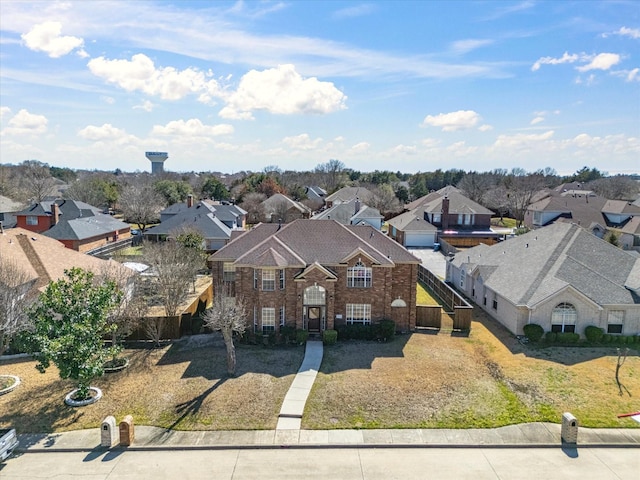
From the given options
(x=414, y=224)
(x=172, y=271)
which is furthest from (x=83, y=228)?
(x=414, y=224)

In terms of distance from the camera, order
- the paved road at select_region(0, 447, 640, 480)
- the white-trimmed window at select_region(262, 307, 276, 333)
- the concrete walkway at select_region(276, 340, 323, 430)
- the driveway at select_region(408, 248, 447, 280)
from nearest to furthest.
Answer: the paved road at select_region(0, 447, 640, 480)
the concrete walkway at select_region(276, 340, 323, 430)
the white-trimmed window at select_region(262, 307, 276, 333)
the driveway at select_region(408, 248, 447, 280)

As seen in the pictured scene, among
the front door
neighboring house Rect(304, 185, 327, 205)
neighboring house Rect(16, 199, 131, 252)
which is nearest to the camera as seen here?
the front door

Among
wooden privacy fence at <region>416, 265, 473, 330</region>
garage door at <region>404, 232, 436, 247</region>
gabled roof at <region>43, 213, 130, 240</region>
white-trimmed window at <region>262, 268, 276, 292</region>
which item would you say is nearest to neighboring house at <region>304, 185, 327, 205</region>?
garage door at <region>404, 232, 436, 247</region>

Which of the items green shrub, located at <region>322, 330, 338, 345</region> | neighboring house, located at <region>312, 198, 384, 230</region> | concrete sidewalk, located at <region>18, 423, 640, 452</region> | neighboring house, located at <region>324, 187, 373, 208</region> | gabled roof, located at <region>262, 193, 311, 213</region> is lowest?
concrete sidewalk, located at <region>18, 423, 640, 452</region>

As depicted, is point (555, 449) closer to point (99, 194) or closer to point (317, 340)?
point (317, 340)

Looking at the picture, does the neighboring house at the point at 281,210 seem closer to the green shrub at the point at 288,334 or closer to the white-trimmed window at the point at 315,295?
the white-trimmed window at the point at 315,295

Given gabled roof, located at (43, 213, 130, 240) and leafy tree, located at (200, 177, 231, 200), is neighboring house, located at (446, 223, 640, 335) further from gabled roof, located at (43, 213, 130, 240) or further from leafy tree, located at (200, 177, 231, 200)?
leafy tree, located at (200, 177, 231, 200)
